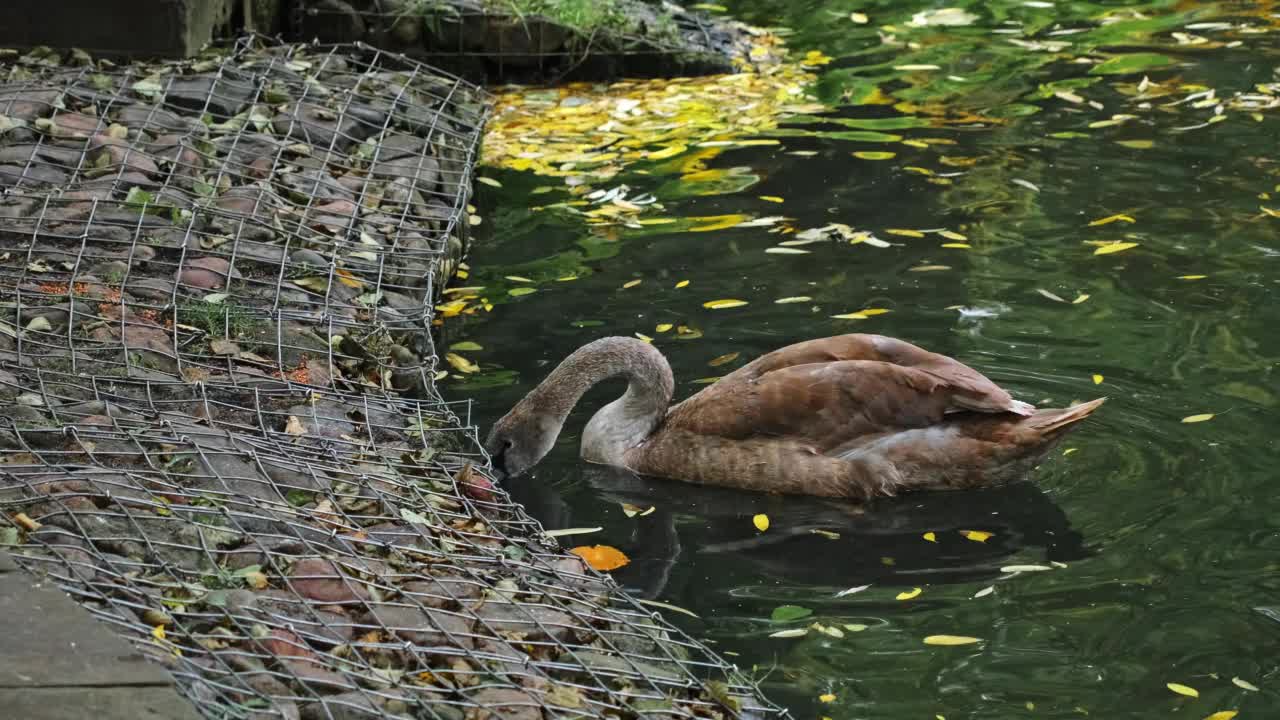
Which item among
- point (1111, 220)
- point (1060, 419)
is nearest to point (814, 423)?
point (1060, 419)

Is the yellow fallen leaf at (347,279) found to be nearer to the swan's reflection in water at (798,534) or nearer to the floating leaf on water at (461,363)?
the floating leaf on water at (461,363)

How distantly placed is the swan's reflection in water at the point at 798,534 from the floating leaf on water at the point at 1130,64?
6.89m

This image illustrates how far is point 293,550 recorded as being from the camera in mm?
5012

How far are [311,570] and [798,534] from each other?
2219 mm

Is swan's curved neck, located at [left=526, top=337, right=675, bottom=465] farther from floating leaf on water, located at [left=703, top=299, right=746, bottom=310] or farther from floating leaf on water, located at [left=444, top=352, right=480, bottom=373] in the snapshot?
floating leaf on water, located at [left=703, top=299, right=746, bottom=310]

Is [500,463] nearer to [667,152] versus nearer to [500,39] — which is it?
[667,152]

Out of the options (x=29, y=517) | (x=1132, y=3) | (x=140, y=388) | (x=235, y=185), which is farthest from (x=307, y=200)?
(x=1132, y=3)

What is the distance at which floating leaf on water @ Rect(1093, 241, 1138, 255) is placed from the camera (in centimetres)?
889

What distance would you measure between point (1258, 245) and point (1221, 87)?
3473mm

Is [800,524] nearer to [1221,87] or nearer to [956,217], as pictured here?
[956,217]

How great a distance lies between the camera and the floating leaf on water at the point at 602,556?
240 inches

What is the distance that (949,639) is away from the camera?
5.32 m

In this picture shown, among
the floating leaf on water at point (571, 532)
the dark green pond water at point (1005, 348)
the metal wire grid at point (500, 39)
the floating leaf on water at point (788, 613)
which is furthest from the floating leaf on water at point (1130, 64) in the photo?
the floating leaf on water at point (788, 613)

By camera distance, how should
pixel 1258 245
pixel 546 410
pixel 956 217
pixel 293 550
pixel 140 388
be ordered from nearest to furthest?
pixel 293 550, pixel 140 388, pixel 546 410, pixel 1258 245, pixel 956 217
